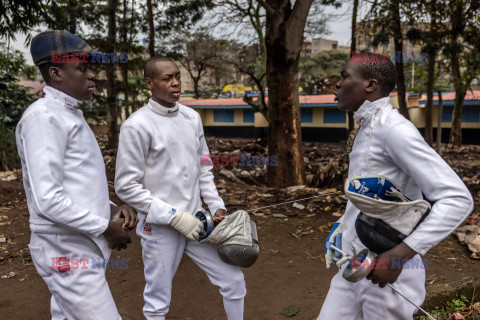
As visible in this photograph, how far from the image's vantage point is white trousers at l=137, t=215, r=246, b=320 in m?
2.55

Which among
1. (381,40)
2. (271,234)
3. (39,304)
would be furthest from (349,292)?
(381,40)

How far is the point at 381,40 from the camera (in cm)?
1034

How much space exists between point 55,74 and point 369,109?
148 centimetres

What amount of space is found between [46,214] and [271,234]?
373 cm

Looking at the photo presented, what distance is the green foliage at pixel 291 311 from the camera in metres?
3.25

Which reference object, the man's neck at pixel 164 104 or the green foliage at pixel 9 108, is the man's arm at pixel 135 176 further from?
the green foliage at pixel 9 108

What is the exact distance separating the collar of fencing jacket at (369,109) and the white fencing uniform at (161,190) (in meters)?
1.17

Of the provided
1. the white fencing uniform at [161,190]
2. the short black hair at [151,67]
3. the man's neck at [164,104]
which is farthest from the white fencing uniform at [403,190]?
→ the short black hair at [151,67]

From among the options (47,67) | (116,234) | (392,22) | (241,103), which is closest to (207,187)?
(116,234)

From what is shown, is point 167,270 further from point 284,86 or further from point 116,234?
point 284,86

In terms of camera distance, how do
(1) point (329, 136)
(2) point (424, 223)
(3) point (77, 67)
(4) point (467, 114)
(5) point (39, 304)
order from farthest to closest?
1. (1) point (329, 136)
2. (4) point (467, 114)
3. (5) point (39, 304)
4. (3) point (77, 67)
5. (2) point (424, 223)

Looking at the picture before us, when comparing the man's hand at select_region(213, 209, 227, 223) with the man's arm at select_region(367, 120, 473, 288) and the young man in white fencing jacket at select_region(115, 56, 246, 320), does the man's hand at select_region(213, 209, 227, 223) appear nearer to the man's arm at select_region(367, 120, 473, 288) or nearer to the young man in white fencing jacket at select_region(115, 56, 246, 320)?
the young man in white fencing jacket at select_region(115, 56, 246, 320)

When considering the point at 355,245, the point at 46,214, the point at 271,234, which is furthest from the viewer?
the point at 271,234

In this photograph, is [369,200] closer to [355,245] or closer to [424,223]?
[424,223]
